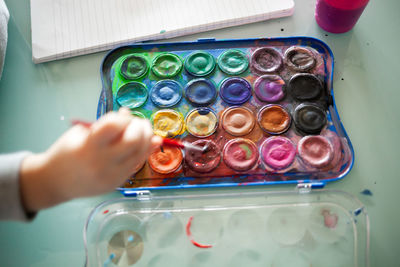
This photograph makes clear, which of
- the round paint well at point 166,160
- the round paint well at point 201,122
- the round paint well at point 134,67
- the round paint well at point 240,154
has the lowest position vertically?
the round paint well at point 240,154

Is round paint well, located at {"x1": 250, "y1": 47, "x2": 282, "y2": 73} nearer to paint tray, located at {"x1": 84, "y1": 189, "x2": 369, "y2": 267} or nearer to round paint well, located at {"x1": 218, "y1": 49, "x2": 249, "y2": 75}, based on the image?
round paint well, located at {"x1": 218, "y1": 49, "x2": 249, "y2": 75}

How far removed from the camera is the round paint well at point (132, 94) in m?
1.07

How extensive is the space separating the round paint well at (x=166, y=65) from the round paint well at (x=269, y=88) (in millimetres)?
280

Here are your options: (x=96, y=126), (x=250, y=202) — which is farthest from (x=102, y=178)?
(x=250, y=202)

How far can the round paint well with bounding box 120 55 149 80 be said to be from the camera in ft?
3.60

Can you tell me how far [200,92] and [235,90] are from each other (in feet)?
0.39

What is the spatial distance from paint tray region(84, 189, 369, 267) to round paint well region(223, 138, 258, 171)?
0.08 metres

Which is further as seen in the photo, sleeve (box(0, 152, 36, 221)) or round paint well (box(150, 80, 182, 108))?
round paint well (box(150, 80, 182, 108))

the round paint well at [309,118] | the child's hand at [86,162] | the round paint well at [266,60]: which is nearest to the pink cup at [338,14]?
the round paint well at [266,60]

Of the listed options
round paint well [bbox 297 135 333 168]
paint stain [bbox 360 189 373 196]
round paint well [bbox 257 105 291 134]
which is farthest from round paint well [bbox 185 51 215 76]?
paint stain [bbox 360 189 373 196]

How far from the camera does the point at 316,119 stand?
102 centimetres

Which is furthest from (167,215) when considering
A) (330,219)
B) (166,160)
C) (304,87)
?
(304,87)

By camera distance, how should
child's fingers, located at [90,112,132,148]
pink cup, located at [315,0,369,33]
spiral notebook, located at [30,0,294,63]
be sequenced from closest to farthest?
child's fingers, located at [90,112,132,148]
pink cup, located at [315,0,369,33]
spiral notebook, located at [30,0,294,63]

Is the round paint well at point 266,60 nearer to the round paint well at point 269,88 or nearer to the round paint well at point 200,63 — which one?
the round paint well at point 269,88
